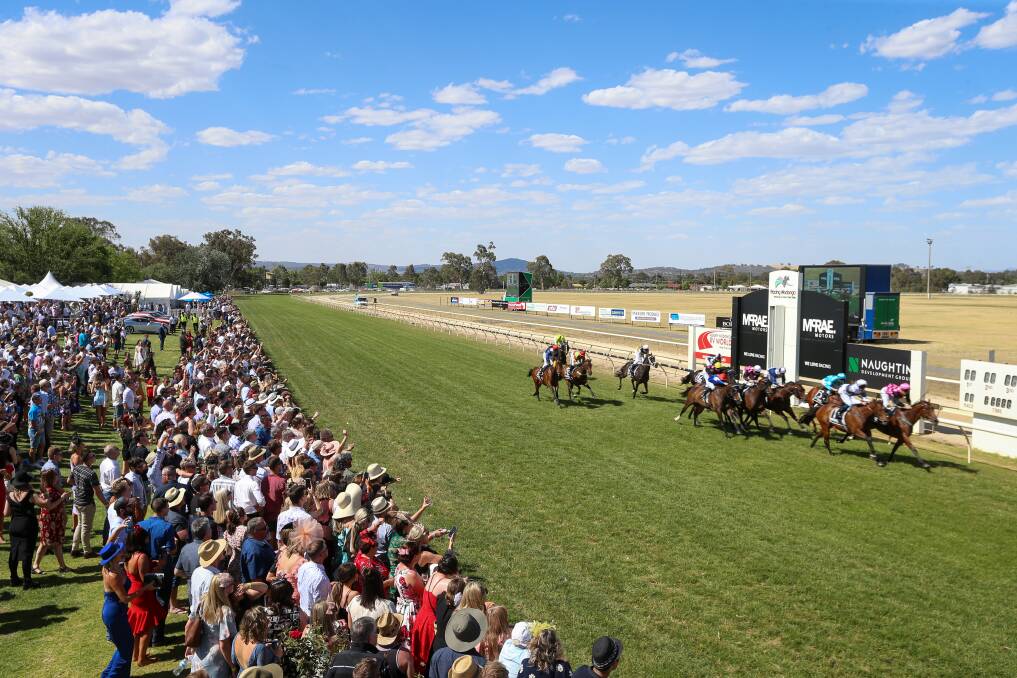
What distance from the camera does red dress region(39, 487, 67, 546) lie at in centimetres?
738

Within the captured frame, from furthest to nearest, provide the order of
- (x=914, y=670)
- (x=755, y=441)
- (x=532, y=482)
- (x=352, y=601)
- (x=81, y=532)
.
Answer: (x=755, y=441) < (x=532, y=482) < (x=81, y=532) < (x=914, y=670) < (x=352, y=601)

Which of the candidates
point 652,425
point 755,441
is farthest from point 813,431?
point 652,425

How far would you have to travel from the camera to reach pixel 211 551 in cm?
495

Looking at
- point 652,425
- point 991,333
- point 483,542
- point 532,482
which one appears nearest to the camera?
point 483,542

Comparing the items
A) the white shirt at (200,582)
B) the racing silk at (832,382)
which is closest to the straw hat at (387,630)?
the white shirt at (200,582)

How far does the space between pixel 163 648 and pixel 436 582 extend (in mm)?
3064

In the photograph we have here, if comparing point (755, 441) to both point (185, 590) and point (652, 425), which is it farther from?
point (185, 590)

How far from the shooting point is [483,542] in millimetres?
8547

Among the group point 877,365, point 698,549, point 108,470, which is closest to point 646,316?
point 877,365

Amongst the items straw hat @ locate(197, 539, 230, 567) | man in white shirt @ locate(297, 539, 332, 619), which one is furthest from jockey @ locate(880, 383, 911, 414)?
straw hat @ locate(197, 539, 230, 567)

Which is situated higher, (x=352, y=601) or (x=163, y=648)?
(x=352, y=601)

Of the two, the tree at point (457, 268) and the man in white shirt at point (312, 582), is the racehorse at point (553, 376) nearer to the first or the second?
the man in white shirt at point (312, 582)

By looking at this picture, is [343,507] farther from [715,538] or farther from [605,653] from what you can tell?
[715,538]

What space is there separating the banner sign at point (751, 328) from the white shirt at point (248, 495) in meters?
15.3
